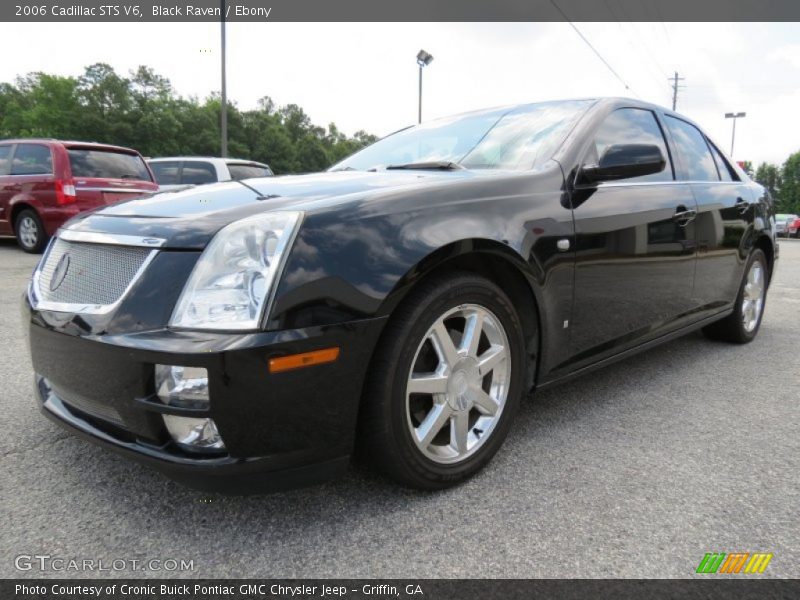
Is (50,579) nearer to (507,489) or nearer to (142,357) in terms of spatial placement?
(142,357)

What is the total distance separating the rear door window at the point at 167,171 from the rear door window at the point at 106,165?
176 centimetres

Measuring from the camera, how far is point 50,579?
1492 mm

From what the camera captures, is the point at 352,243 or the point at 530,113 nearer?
the point at 352,243

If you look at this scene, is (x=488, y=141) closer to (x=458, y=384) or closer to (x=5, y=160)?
(x=458, y=384)

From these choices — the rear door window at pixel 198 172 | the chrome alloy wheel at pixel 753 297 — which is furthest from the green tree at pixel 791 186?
the chrome alloy wheel at pixel 753 297

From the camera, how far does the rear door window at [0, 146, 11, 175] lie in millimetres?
8172

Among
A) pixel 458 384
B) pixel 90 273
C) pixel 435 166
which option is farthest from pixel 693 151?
pixel 90 273

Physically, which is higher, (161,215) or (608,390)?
(161,215)

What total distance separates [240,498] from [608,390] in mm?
1966

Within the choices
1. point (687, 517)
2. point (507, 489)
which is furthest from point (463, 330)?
point (687, 517)

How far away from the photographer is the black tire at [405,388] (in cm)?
172

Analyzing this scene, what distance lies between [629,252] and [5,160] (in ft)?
29.1

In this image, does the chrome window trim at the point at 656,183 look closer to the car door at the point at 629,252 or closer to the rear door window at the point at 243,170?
the car door at the point at 629,252

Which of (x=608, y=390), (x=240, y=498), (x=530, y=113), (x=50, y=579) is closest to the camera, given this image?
(x=50, y=579)
